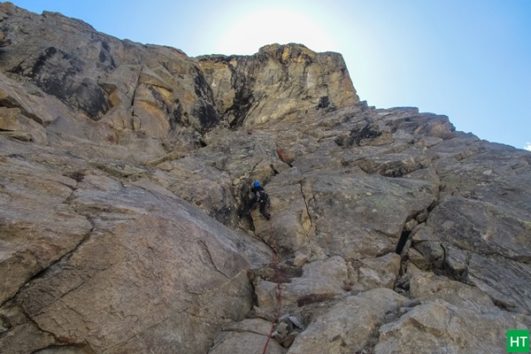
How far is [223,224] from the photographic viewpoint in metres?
14.6

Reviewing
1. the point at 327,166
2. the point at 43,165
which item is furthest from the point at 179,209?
the point at 327,166

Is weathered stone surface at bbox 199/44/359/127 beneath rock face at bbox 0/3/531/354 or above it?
above

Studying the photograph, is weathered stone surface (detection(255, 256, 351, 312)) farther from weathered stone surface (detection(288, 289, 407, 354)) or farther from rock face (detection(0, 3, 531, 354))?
weathered stone surface (detection(288, 289, 407, 354))

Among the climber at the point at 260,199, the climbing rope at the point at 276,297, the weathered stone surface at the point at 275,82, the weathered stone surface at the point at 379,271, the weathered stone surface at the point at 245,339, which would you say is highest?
the weathered stone surface at the point at 275,82

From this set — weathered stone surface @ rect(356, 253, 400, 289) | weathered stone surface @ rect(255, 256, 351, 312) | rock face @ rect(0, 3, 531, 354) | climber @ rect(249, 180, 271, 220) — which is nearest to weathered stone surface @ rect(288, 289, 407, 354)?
rock face @ rect(0, 3, 531, 354)

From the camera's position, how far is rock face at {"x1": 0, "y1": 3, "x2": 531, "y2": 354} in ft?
25.5

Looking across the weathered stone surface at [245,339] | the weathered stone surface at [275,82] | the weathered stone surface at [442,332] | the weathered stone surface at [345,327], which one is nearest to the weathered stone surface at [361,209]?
the weathered stone surface at [345,327]

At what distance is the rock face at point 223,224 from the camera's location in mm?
7770

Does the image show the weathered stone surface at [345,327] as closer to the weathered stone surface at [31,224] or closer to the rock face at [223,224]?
the rock face at [223,224]

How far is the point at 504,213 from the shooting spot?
13891 mm

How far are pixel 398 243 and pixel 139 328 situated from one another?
378 inches

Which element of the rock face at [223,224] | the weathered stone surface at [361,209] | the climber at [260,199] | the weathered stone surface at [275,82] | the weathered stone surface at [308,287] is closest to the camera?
the rock face at [223,224]

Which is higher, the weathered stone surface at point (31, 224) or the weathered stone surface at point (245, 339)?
the weathered stone surface at point (31, 224)

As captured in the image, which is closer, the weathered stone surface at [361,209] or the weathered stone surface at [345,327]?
the weathered stone surface at [345,327]
